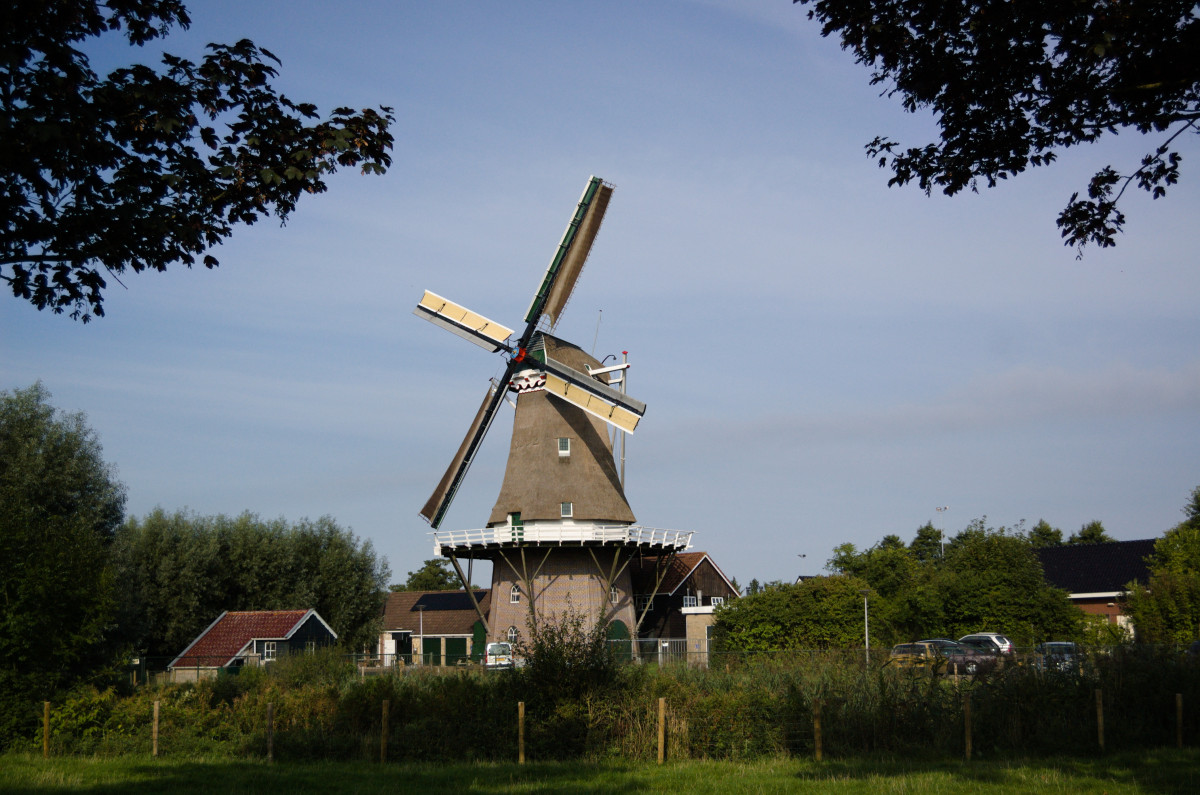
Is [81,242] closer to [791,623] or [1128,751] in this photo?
[1128,751]

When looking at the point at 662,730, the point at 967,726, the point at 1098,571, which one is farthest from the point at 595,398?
the point at 1098,571

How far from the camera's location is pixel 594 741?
17312mm

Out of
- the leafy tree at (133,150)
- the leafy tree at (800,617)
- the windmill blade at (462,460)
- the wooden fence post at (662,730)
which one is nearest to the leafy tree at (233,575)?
the windmill blade at (462,460)

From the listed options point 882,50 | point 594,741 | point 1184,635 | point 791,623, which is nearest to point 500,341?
point 791,623

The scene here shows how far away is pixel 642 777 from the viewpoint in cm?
1478

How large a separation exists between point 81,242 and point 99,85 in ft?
3.89

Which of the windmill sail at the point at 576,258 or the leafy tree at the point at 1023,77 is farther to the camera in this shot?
the windmill sail at the point at 576,258

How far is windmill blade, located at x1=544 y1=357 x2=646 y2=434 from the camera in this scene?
36188 mm

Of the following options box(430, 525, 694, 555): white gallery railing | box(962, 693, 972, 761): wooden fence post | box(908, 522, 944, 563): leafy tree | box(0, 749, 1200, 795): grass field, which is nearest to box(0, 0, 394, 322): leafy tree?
box(0, 749, 1200, 795): grass field

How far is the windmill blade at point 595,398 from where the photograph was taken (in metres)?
36.2

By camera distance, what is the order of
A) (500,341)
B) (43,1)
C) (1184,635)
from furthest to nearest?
(500,341), (1184,635), (43,1)

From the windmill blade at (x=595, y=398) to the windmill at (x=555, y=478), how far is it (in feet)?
0.12

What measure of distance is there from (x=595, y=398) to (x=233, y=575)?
2066 cm

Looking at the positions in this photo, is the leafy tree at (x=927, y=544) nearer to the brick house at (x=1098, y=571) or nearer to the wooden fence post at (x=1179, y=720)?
the brick house at (x=1098, y=571)
